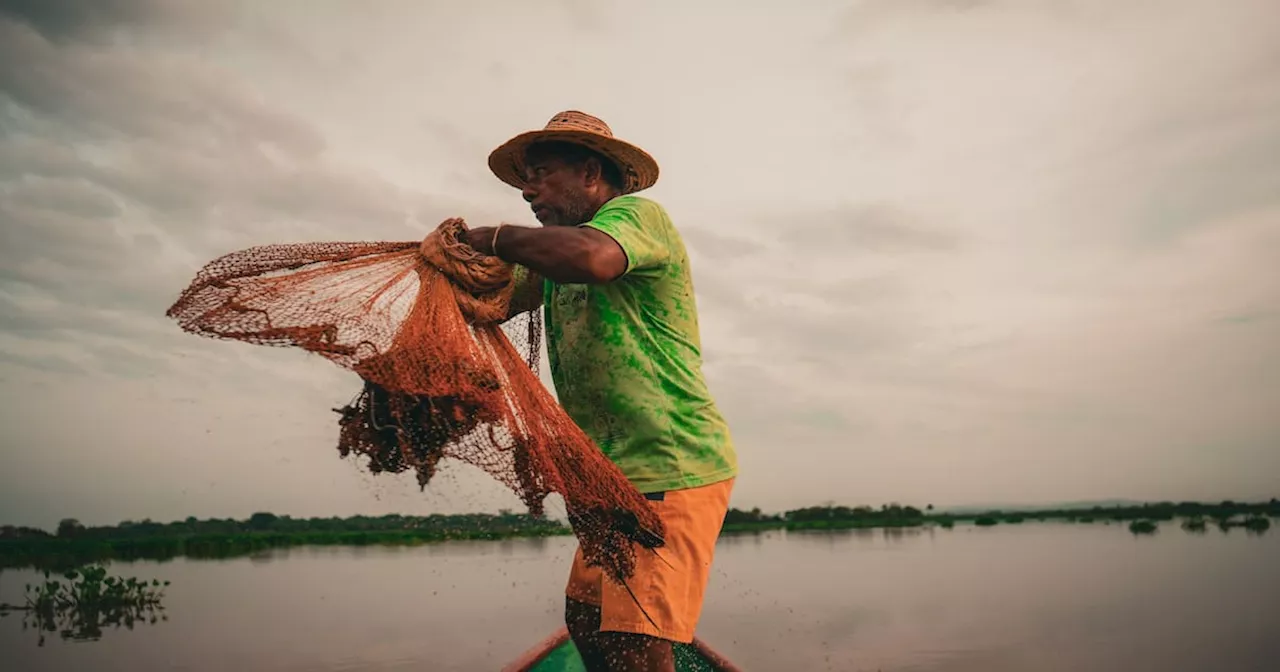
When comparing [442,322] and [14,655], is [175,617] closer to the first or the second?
[14,655]

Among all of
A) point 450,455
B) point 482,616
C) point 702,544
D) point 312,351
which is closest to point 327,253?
point 312,351

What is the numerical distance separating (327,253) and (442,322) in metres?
0.46

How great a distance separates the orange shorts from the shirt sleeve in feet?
1.74

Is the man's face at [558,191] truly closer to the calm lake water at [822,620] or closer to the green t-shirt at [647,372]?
the green t-shirt at [647,372]

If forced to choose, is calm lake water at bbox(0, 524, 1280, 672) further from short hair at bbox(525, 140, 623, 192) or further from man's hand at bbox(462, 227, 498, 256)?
short hair at bbox(525, 140, 623, 192)

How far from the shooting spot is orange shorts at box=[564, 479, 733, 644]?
1.75 m

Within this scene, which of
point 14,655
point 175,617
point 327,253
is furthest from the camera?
point 175,617

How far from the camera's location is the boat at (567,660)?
14.5 feet

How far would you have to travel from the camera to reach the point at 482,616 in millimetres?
23109

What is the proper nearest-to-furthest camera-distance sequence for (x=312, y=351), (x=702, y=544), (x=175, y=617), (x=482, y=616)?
(x=312, y=351)
(x=702, y=544)
(x=175, y=617)
(x=482, y=616)

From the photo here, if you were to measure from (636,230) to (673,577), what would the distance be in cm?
77

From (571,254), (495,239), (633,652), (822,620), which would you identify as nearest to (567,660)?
(633,652)

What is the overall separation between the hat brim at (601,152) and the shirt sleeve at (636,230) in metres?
0.23

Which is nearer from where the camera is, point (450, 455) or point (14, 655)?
point (450, 455)
